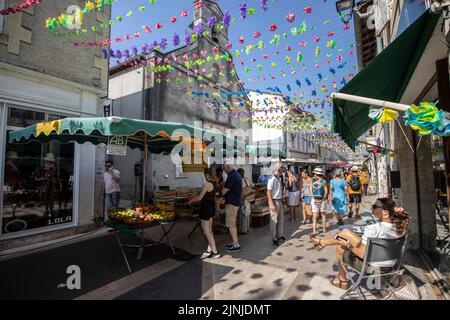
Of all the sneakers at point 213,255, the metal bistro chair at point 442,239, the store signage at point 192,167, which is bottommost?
the sneakers at point 213,255

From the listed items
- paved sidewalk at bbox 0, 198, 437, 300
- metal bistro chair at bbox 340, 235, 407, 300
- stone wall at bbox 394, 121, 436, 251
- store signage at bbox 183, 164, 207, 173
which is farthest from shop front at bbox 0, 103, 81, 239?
stone wall at bbox 394, 121, 436, 251

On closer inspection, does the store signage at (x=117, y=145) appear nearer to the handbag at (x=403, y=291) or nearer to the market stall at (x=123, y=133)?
the market stall at (x=123, y=133)

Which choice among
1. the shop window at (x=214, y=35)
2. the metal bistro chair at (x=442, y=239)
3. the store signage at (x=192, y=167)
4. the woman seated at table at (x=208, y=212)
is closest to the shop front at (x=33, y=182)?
the store signage at (x=192, y=167)

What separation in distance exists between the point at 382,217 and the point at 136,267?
416 centimetres

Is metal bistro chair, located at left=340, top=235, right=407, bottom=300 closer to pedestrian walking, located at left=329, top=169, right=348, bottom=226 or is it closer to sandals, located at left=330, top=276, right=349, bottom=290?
sandals, located at left=330, top=276, right=349, bottom=290

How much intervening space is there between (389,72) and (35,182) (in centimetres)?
820

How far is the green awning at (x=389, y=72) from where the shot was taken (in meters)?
2.65

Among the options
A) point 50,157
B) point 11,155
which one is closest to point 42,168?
point 50,157

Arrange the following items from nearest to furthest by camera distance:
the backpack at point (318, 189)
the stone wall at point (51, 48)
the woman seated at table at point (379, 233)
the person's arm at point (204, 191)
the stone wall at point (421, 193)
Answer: the woman seated at table at point (379, 233) → the person's arm at point (204, 191) → the stone wall at point (421, 193) → the stone wall at point (51, 48) → the backpack at point (318, 189)

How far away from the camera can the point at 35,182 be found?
643 centimetres

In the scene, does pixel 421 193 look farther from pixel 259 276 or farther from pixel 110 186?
pixel 110 186

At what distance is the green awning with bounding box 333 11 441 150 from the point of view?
2648mm

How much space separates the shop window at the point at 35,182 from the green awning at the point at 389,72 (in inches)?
284
